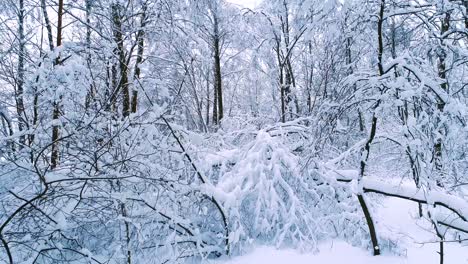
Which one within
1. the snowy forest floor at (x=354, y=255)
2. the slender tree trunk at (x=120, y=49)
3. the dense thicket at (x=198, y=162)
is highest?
the slender tree trunk at (x=120, y=49)

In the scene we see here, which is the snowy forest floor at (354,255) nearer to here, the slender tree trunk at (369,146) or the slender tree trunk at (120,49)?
the slender tree trunk at (369,146)

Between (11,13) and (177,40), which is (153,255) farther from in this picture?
(11,13)

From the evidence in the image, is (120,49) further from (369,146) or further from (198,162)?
(369,146)

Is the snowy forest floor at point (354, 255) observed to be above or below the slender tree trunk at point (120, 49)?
below

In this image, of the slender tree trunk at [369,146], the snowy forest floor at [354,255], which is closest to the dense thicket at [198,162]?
the slender tree trunk at [369,146]

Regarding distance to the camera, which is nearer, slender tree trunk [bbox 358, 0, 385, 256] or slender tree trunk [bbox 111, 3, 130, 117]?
slender tree trunk [bbox 358, 0, 385, 256]

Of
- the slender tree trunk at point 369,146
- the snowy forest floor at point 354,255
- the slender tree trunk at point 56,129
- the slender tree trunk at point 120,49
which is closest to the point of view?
the slender tree trunk at point 56,129

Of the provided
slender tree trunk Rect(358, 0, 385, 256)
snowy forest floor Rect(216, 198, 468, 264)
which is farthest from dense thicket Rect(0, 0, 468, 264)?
snowy forest floor Rect(216, 198, 468, 264)

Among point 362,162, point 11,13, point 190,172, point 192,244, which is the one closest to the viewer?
point 362,162

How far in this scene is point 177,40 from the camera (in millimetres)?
8250

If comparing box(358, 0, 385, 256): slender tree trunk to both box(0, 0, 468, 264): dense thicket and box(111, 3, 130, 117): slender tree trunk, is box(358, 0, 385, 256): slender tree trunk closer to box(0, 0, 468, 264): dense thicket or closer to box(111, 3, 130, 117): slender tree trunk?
box(0, 0, 468, 264): dense thicket

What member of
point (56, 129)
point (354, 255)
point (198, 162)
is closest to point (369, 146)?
point (354, 255)

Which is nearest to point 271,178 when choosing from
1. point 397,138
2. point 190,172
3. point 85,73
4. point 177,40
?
point 190,172

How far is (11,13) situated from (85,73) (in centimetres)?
516
